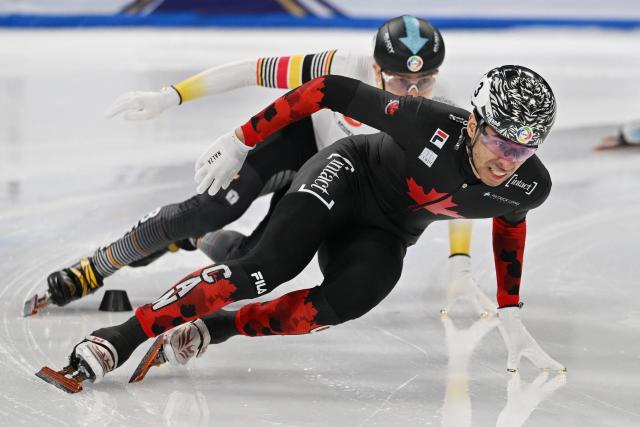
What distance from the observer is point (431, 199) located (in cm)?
342

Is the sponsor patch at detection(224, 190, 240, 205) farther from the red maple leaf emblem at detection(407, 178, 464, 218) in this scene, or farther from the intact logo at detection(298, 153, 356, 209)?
the red maple leaf emblem at detection(407, 178, 464, 218)

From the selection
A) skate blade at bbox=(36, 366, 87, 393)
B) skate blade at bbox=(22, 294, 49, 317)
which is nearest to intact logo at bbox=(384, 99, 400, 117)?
skate blade at bbox=(36, 366, 87, 393)

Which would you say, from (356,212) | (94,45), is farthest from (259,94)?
(356,212)

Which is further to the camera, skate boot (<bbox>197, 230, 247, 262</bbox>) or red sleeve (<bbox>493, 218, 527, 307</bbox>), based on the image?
skate boot (<bbox>197, 230, 247, 262</bbox>)

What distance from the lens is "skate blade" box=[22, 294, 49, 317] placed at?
12.6ft

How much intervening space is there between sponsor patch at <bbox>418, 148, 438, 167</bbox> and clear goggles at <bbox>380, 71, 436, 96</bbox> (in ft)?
2.23

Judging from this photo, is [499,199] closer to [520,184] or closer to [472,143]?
[520,184]

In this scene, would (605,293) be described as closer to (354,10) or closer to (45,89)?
(45,89)

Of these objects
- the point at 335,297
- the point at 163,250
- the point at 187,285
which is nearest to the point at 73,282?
the point at 163,250

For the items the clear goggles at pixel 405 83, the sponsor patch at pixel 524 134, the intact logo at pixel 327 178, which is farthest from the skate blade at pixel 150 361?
the clear goggles at pixel 405 83

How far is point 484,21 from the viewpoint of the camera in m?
10.4

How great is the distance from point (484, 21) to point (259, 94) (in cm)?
375

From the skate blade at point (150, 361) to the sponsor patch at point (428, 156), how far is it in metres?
0.95

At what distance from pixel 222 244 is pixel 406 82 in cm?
89
